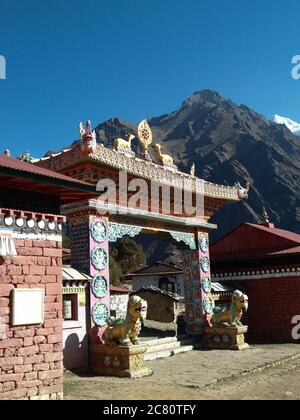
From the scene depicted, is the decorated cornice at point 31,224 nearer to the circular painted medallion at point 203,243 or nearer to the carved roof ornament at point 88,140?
the carved roof ornament at point 88,140

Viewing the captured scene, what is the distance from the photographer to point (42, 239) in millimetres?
7910

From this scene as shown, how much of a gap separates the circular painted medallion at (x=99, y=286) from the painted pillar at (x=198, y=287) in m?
4.71

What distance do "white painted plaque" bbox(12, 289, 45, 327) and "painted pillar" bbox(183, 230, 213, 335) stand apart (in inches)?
342

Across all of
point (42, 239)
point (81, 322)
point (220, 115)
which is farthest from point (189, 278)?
point (220, 115)

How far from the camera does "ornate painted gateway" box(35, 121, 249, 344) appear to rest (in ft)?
38.0

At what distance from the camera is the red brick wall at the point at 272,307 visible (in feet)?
54.6

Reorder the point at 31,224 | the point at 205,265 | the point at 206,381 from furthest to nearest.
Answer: the point at 205,265 < the point at 206,381 < the point at 31,224

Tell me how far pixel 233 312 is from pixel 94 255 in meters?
5.42

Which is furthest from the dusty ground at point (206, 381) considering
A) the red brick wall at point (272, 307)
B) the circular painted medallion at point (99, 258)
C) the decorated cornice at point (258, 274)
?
the decorated cornice at point (258, 274)

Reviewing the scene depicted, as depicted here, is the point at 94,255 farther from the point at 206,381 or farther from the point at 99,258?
the point at 206,381

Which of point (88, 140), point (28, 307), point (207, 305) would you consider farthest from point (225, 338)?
point (28, 307)

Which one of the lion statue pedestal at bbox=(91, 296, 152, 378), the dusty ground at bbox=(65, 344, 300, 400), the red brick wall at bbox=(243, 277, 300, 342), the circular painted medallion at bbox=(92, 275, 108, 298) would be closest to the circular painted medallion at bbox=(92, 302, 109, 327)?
the circular painted medallion at bbox=(92, 275, 108, 298)

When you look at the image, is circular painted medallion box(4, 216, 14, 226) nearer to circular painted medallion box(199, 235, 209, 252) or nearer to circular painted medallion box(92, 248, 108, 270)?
circular painted medallion box(92, 248, 108, 270)

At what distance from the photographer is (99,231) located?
11906 mm
